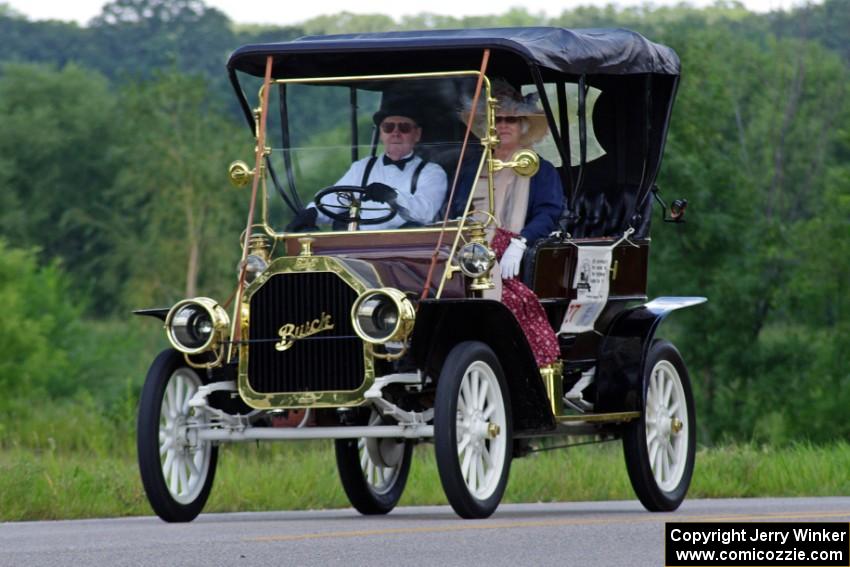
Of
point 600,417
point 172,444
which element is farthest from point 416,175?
point 172,444

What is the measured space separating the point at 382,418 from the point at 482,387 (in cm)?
109

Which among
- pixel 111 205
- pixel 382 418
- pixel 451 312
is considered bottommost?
pixel 111 205

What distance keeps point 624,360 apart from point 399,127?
1.95 metres

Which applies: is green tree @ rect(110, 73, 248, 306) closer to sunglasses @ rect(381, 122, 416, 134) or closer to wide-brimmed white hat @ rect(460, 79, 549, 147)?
wide-brimmed white hat @ rect(460, 79, 549, 147)

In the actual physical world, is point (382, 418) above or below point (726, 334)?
above

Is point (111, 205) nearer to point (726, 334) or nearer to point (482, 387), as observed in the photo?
point (726, 334)

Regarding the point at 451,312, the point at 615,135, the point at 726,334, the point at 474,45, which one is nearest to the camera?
the point at 451,312

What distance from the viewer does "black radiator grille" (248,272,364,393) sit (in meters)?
10.6

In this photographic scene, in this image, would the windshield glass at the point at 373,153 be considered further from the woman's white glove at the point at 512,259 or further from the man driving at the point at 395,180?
the woman's white glove at the point at 512,259

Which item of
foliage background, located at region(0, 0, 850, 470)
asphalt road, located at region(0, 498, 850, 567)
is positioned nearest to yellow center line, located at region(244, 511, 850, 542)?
asphalt road, located at region(0, 498, 850, 567)

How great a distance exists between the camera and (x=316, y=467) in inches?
595

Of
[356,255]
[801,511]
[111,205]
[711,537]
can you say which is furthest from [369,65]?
[111,205]

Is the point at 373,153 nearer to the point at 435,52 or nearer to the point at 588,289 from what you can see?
the point at 435,52

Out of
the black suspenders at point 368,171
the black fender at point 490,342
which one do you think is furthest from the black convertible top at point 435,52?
the black fender at point 490,342
